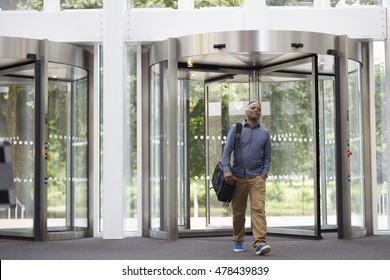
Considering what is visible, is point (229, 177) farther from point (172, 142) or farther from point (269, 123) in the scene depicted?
point (269, 123)

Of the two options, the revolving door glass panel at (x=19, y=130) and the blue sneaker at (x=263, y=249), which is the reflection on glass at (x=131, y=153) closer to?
the revolving door glass panel at (x=19, y=130)

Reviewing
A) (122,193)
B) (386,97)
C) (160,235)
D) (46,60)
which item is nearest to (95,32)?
(46,60)

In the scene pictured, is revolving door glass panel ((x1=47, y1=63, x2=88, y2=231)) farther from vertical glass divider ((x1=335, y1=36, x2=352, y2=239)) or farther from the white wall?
vertical glass divider ((x1=335, y1=36, x2=352, y2=239))

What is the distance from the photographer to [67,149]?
39.6 feet

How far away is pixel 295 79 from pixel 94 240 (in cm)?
389

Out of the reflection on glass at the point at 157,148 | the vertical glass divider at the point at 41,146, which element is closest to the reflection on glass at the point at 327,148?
the reflection on glass at the point at 157,148

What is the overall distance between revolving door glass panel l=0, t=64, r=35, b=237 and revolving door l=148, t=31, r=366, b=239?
6.09ft

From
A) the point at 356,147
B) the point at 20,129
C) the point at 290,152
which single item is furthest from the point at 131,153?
the point at 356,147

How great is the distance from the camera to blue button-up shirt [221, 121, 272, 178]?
345 inches

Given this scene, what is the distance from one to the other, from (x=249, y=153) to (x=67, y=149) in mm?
4209

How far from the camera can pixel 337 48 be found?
11.6m

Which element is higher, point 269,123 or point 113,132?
point 269,123

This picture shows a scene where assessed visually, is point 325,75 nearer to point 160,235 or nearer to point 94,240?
point 160,235

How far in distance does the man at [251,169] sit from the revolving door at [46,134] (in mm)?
3703
